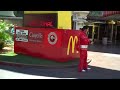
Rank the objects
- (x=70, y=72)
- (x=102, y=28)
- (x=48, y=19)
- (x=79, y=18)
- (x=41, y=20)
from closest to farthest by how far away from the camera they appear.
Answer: (x=70, y=72) < (x=48, y=19) < (x=41, y=20) < (x=102, y=28) < (x=79, y=18)

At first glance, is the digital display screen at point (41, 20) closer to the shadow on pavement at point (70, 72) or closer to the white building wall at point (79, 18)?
the shadow on pavement at point (70, 72)

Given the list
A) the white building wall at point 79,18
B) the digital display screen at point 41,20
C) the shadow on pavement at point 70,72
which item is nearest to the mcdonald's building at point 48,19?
the digital display screen at point 41,20

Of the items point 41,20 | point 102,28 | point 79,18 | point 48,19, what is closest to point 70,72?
point 48,19

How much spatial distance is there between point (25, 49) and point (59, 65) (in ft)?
11.2

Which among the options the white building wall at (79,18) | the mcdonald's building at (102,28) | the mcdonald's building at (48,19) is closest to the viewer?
the mcdonald's building at (48,19)

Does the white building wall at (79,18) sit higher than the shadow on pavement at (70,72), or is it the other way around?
the white building wall at (79,18)

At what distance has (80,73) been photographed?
36.5 feet

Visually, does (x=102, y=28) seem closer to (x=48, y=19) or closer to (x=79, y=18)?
(x=79, y=18)

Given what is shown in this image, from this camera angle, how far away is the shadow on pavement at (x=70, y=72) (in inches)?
411

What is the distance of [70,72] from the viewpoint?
11.3m

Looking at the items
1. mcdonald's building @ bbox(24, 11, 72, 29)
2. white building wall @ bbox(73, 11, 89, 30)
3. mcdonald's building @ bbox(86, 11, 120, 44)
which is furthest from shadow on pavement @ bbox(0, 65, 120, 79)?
white building wall @ bbox(73, 11, 89, 30)

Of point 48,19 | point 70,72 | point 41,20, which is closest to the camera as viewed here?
point 70,72

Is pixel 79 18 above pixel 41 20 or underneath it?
above
